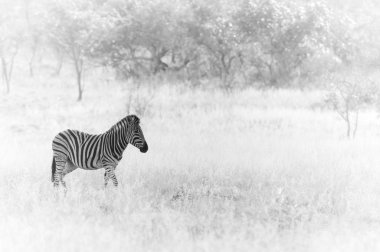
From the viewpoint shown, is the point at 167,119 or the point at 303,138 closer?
the point at 303,138

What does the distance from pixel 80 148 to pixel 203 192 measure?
2246mm

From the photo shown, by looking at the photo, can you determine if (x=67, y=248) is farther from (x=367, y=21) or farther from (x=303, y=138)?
(x=367, y=21)

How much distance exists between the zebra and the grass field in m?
0.42

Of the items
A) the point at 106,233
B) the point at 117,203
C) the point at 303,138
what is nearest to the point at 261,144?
the point at 303,138

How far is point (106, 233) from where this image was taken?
5.42m

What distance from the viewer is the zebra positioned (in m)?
5.95

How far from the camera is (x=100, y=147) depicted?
609 centimetres

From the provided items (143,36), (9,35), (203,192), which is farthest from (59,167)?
(9,35)

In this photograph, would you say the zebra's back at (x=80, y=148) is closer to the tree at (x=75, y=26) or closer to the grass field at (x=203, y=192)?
the grass field at (x=203, y=192)

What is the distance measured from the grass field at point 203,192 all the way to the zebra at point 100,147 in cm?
42

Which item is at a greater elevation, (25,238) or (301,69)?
(301,69)

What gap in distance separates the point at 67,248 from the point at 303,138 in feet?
28.7

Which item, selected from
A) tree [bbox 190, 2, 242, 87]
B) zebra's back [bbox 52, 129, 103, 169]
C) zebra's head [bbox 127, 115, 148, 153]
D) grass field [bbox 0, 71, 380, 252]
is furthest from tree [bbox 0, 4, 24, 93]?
zebra's head [bbox 127, 115, 148, 153]

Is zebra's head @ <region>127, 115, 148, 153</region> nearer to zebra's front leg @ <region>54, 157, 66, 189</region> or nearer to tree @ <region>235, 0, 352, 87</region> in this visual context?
zebra's front leg @ <region>54, 157, 66, 189</region>
